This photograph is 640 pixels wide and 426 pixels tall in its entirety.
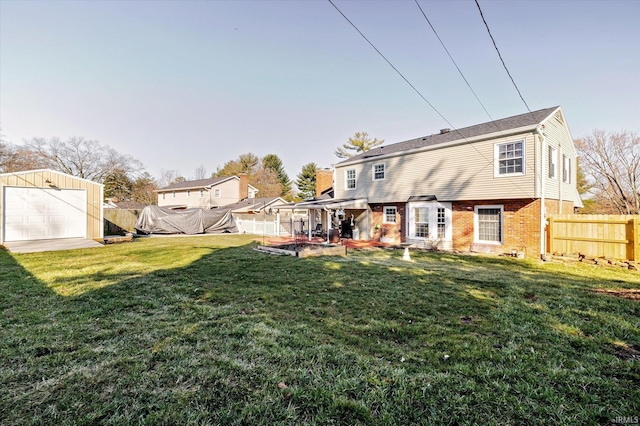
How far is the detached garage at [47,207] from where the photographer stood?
13445mm

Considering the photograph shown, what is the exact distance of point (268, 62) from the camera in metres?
11.9

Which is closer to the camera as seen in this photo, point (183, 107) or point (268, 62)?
point (268, 62)

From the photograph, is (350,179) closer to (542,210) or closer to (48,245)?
(542,210)

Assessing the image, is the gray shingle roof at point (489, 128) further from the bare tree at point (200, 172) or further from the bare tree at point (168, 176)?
the bare tree at point (200, 172)

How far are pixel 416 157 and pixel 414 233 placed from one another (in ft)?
13.3

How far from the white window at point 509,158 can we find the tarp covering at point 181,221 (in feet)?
69.9

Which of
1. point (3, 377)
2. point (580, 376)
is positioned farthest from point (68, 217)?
point (580, 376)

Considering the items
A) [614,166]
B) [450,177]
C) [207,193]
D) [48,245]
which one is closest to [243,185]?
[207,193]

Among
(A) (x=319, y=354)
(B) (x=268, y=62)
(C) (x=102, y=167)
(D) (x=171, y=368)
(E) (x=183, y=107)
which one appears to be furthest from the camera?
(C) (x=102, y=167)

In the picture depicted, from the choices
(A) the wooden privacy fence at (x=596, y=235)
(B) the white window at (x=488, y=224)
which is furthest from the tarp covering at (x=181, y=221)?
(A) the wooden privacy fence at (x=596, y=235)

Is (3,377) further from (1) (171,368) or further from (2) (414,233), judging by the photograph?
(2) (414,233)

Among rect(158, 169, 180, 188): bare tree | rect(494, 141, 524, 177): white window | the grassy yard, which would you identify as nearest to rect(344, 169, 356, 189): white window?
rect(494, 141, 524, 177): white window

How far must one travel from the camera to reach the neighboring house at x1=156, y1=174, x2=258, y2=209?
1262 inches

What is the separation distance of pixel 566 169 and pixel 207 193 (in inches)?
1201
